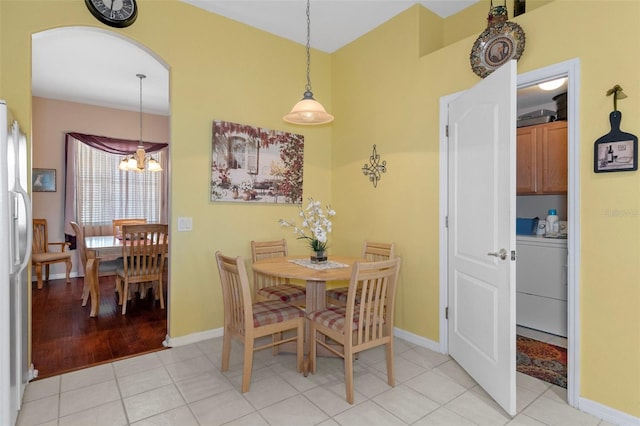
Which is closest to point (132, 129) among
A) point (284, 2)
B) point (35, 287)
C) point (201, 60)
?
point (35, 287)

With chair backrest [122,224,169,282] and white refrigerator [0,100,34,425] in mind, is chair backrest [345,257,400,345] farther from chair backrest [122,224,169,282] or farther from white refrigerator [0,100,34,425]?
chair backrest [122,224,169,282]

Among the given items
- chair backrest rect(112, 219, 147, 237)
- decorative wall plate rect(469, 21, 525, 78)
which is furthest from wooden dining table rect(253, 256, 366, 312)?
chair backrest rect(112, 219, 147, 237)

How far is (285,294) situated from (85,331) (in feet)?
6.98

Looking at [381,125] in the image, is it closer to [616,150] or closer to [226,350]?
[616,150]

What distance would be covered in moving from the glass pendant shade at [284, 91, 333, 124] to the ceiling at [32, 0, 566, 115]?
3.73ft

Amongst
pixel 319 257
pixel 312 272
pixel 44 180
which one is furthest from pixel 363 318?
pixel 44 180

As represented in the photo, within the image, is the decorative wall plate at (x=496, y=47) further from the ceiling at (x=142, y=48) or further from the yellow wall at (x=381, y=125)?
the ceiling at (x=142, y=48)

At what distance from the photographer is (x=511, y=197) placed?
6.56 ft

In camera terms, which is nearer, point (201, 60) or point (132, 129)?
point (201, 60)

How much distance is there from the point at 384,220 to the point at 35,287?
5250 millimetres

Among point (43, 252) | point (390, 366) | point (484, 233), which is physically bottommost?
point (390, 366)

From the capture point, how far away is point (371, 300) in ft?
7.36

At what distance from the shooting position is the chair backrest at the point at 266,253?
325 cm

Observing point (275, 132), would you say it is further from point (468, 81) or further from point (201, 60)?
point (468, 81)
